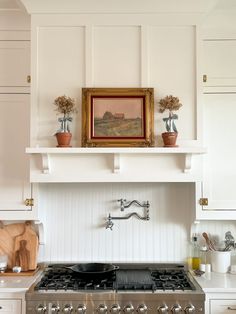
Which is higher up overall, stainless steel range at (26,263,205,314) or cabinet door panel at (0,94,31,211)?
cabinet door panel at (0,94,31,211)

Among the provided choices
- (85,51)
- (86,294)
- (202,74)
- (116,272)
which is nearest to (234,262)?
(116,272)

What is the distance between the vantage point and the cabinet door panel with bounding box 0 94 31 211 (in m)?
2.46

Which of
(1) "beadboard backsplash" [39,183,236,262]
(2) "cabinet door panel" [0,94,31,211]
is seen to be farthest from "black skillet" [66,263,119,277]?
(2) "cabinet door panel" [0,94,31,211]

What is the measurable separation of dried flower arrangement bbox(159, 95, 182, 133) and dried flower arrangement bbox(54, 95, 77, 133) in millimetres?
592

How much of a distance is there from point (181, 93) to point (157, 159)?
18.8 inches

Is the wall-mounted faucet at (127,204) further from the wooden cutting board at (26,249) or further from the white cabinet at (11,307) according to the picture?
the white cabinet at (11,307)

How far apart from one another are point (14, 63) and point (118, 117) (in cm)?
87

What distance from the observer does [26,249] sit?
250 centimetres

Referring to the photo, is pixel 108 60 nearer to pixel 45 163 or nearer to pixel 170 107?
pixel 170 107

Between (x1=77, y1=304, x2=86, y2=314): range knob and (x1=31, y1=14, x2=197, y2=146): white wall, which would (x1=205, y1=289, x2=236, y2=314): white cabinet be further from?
(x1=31, y1=14, x2=197, y2=146): white wall

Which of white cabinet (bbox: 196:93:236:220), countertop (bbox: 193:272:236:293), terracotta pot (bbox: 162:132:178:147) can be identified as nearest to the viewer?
countertop (bbox: 193:272:236:293)

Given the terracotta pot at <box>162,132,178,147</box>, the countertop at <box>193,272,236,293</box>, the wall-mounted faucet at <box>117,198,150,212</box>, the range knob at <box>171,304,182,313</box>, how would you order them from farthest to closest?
the wall-mounted faucet at <box>117,198,150,212</box>, the terracotta pot at <box>162,132,178,147</box>, the countertop at <box>193,272,236,293</box>, the range knob at <box>171,304,182,313</box>

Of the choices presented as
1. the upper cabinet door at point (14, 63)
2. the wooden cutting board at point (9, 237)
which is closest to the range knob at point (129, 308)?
the wooden cutting board at point (9, 237)

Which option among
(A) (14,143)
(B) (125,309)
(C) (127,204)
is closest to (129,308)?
(B) (125,309)
